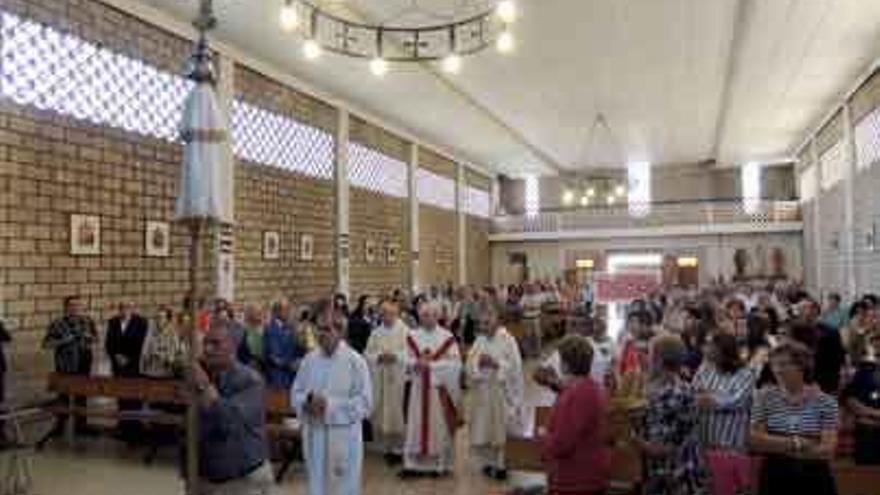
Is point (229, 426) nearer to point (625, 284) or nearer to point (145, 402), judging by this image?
point (625, 284)

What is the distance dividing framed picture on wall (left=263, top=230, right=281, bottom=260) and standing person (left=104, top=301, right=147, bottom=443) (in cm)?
446

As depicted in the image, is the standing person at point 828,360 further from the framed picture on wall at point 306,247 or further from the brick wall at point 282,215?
the framed picture on wall at point 306,247

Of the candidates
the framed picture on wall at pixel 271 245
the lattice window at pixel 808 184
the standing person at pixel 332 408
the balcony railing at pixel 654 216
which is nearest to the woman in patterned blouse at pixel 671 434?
the standing person at pixel 332 408

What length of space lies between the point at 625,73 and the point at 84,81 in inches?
384

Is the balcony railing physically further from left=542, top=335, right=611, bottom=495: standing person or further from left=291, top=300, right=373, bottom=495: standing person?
left=542, top=335, right=611, bottom=495: standing person

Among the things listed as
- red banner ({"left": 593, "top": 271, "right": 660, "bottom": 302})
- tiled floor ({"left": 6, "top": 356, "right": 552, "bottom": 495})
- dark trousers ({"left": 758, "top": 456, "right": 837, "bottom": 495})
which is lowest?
tiled floor ({"left": 6, "top": 356, "right": 552, "bottom": 495})

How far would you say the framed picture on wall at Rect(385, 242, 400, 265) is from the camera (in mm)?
19484

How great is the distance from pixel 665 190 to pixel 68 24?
78.8ft

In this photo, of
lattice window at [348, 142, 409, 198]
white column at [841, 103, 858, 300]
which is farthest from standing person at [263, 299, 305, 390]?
white column at [841, 103, 858, 300]

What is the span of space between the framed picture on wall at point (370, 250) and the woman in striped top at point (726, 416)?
1409 centimetres

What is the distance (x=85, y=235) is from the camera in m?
10.1

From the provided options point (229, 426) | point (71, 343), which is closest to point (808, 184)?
point (71, 343)

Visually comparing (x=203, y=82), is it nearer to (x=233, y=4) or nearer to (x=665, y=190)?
(x=233, y=4)

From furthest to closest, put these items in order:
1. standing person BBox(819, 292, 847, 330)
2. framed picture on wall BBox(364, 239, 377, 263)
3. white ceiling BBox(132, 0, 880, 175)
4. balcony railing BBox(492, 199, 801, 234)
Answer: balcony railing BBox(492, 199, 801, 234) < framed picture on wall BBox(364, 239, 377, 263) < white ceiling BBox(132, 0, 880, 175) < standing person BBox(819, 292, 847, 330)
